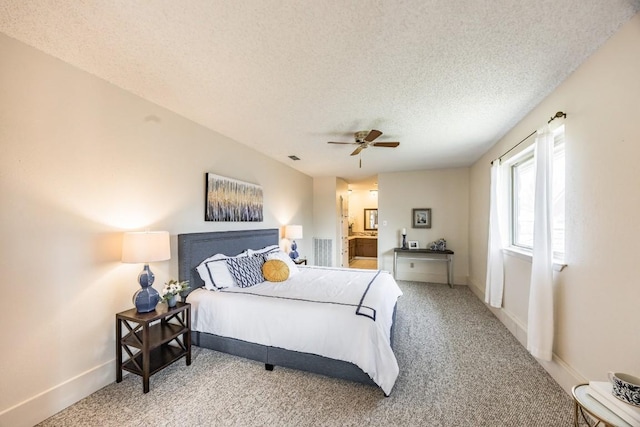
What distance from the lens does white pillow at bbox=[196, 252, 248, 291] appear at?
284cm

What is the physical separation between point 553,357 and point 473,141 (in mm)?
2781

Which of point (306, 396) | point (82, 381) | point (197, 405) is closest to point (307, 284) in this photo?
point (306, 396)

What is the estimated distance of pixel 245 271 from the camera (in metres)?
3.11

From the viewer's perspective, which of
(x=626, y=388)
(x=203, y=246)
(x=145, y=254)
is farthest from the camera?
(x=203, y=246)

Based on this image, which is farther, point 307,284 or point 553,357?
point 307,284

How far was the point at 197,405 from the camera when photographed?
75.9 inches

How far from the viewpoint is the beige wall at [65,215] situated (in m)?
1.71

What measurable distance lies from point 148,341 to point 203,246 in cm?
119

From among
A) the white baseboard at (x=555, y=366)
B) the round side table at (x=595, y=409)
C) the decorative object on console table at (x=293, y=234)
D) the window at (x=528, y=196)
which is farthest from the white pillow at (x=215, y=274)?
the window at (x=528, y=196)

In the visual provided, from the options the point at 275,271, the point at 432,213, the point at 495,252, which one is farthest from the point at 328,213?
the point at 495,252

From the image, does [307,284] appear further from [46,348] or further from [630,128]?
[630,128]

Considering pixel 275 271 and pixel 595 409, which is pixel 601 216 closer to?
pixel 595 409

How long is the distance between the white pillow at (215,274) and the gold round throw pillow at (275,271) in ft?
1.40

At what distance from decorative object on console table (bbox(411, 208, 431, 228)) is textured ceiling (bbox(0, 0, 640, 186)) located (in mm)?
3089
